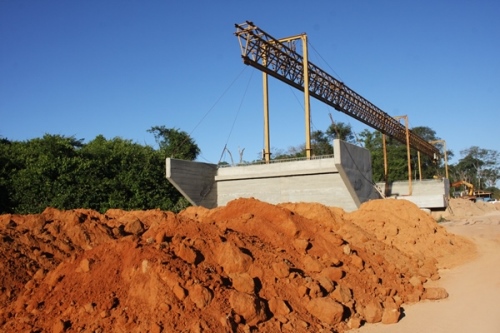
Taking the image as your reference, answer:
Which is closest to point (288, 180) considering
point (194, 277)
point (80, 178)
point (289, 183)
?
point (289, 183)

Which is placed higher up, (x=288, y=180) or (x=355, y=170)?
(x=355, y=170)

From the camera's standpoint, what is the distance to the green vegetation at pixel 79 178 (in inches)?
768

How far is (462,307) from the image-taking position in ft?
24.5

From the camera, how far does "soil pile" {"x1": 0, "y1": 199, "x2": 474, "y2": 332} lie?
17.1 ft

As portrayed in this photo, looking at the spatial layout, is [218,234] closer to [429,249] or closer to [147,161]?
[429,249]

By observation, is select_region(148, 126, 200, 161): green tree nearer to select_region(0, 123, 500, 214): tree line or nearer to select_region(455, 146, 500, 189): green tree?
select_region(0, 123, 500, 214): tree line

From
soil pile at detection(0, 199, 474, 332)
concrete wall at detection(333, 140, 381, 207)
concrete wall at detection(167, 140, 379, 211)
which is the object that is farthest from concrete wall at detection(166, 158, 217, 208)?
soil pile at detection(0, 199, 474, 332)

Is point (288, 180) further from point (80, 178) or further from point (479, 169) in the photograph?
point (479, 169)

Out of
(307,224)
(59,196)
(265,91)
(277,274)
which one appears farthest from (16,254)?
(265,91)

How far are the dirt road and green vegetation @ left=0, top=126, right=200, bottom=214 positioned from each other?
1484 centimetres

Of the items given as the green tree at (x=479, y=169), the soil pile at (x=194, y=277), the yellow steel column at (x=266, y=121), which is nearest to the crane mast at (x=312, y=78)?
the yellow steel column at (x=266, y=121)

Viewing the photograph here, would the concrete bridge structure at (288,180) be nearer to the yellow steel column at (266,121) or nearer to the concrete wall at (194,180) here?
the concrete wall at (194,180)

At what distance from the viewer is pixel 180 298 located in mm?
5434

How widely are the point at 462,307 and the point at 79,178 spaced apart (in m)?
17.4
